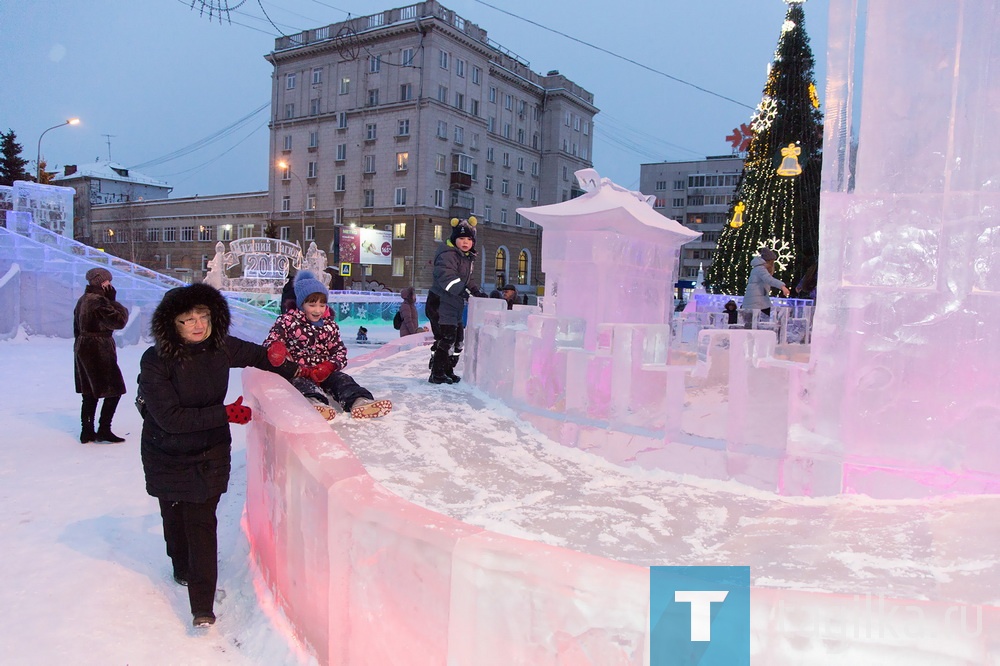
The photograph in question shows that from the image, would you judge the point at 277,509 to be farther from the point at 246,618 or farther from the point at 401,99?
the point at 401,99

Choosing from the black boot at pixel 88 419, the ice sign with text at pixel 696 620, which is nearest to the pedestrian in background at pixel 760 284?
the black boot at pixel 88 419

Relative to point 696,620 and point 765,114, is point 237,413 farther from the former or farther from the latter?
point 765,114

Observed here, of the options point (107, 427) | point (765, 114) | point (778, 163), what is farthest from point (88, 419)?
point (765, 114)

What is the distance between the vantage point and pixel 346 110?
43.6 meters

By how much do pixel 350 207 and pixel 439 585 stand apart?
1726 inches

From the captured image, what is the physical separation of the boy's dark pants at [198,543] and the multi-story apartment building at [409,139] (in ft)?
122

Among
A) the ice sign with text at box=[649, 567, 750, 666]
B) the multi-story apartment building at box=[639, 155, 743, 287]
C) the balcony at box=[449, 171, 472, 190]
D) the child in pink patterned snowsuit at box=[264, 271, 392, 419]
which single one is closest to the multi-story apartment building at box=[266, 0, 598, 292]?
the balcony at box=[449, 171, 472, 190]

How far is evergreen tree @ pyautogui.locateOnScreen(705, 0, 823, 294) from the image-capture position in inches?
628

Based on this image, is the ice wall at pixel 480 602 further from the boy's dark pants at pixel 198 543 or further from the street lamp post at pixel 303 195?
the street lamp post at pixel 303 195

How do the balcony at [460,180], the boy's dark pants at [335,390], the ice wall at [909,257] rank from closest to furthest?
the ice wall at [909,257], the boy's dark pants at [335,390], the balcony at [460,180]

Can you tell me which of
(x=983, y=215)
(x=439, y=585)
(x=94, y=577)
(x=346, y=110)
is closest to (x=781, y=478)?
(x=983, y=215)

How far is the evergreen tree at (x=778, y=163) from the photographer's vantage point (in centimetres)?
1595

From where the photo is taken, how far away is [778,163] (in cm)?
1559

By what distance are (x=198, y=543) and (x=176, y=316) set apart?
3.36 feet
